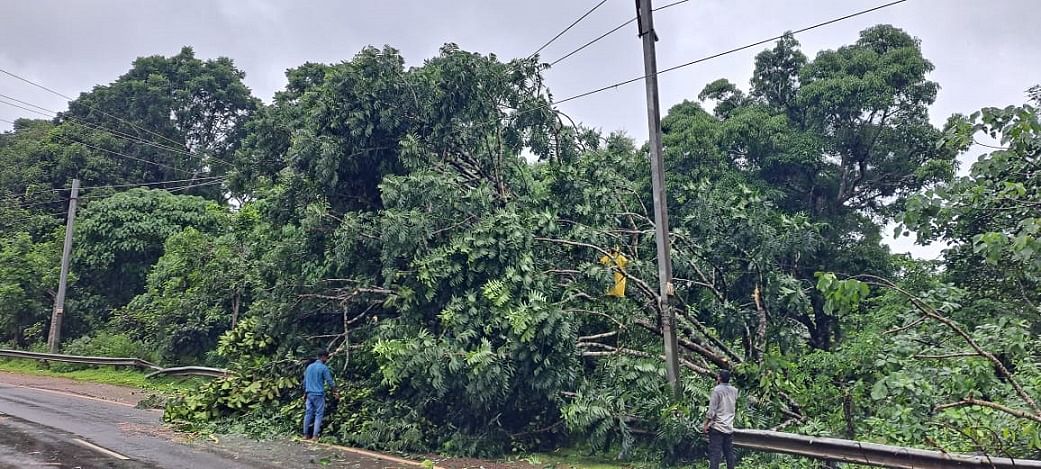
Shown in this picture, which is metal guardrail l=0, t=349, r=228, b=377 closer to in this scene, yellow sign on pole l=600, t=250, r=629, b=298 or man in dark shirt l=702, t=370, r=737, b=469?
yellow sign on pole l=600, t=250, r=629, b=298

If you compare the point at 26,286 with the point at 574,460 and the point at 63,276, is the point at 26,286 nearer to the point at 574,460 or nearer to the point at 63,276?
the point at 63,276

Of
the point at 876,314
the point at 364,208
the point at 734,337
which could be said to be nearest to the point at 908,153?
the point at 876,314

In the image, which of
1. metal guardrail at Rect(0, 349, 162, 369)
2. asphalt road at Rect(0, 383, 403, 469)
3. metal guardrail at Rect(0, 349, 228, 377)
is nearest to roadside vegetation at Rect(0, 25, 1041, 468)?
asphalt road at Rect(0, 383, 403, 469)

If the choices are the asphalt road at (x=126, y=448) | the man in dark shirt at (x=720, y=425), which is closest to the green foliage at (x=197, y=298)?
the asphalt road at (x=126, y=448)

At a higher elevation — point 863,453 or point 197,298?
point 197,298

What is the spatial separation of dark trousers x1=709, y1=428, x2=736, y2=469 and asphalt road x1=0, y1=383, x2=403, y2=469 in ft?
14.3

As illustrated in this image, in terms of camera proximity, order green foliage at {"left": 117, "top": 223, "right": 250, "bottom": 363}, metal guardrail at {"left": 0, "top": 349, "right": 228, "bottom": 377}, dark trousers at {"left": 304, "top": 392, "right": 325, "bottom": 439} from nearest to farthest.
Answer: dark trousers at {"left": 304, "top": 392, "right": 325, "bottom": 439} < metal guardrail at {"left": 0, "top": 349, "right": 228, "bottom": 377} < green foliage at {"left": 117, "top": 223, "right": 250, "bottom": 363}

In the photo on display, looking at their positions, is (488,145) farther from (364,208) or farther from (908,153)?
(908,153)

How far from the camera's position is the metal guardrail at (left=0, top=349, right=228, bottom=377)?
18.4 meters

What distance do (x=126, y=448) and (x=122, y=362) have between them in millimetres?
13424

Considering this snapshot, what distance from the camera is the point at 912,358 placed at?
7883 mm

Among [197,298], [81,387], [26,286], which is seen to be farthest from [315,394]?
[26,286]

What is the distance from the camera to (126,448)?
33.8ft

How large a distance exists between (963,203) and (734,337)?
4109 millimetres
